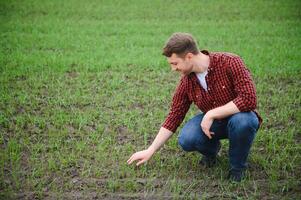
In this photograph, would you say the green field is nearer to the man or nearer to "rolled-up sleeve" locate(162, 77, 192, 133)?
the man

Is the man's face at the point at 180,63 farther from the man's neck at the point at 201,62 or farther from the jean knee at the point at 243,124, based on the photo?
the jean knee at the point at 243,124

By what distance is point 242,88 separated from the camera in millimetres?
3332

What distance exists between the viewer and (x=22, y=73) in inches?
277

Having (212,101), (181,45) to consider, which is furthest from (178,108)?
(181,45)

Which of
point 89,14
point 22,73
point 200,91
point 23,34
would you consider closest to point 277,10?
point 89,14

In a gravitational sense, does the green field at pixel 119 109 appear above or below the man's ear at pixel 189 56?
below

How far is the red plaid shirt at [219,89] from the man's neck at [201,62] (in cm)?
4

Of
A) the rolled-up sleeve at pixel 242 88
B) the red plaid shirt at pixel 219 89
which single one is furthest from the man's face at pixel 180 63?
the rolled-up sleeve at pixel 242 88

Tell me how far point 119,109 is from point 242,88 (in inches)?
103

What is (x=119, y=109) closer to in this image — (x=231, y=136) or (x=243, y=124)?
(x=231, y=136)

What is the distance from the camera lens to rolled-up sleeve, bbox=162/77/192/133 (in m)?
3.64

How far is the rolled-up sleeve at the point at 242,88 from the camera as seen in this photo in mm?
3316

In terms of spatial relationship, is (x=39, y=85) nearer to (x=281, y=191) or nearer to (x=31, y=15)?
(x=281, y=191)

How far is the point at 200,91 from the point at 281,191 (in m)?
1.20
